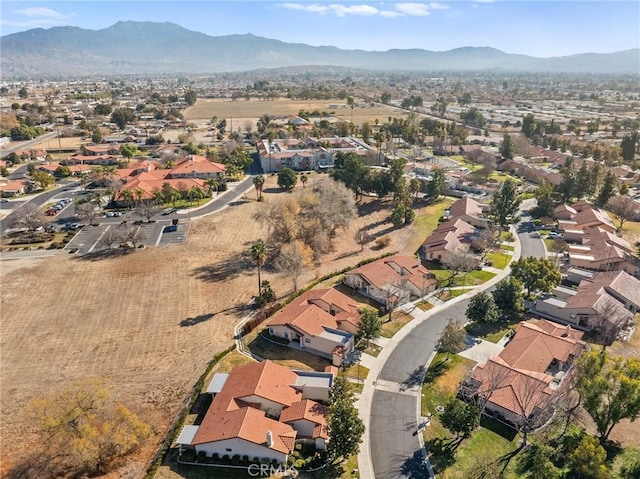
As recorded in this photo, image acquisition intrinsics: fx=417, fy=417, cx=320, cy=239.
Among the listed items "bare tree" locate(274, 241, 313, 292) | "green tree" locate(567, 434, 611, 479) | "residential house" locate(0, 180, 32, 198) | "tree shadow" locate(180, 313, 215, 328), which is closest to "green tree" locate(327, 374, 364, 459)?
"green tree" locate(567, 434, 611, 479)

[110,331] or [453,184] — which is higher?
[453,184]

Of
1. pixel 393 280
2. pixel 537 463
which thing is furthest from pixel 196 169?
pixel 537 463

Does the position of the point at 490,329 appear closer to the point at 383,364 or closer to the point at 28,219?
the point at 383,364

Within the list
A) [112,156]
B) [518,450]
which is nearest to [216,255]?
[518,450]

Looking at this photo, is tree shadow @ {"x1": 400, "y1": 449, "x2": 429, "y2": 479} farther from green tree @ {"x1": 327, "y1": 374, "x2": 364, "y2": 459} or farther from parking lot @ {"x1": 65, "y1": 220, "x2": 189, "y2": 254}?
parking lot @ {"x1": 65, "y1": 220, "x2": 189, "y2": 254}

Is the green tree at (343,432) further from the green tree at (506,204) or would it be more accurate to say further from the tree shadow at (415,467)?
the green tree at (506,204)

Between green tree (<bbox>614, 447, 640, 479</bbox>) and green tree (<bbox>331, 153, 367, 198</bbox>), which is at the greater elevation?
green tree (<bbox>331, 153, 367, 198</bbox>)

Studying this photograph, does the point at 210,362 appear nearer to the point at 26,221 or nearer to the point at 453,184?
the point at 26,221
